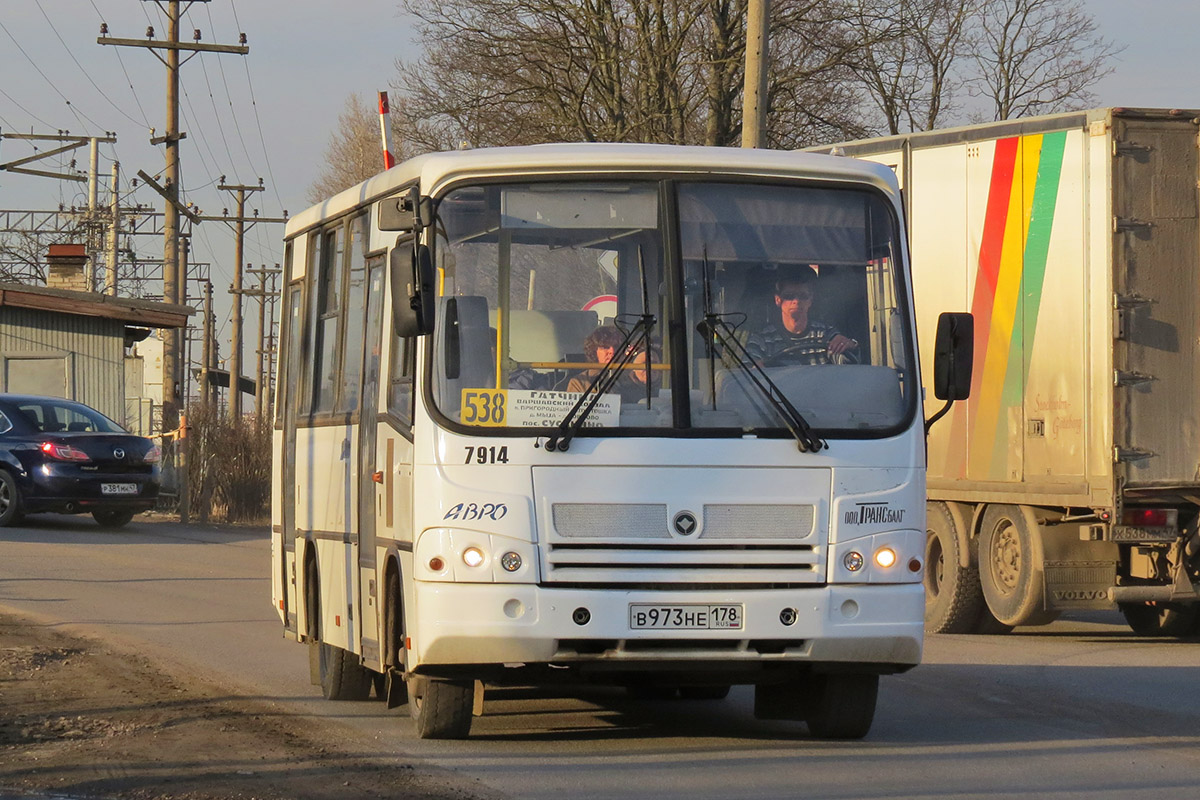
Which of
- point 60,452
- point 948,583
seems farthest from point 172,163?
point 948,583

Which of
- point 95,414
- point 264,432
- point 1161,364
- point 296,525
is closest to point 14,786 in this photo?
point 296,525

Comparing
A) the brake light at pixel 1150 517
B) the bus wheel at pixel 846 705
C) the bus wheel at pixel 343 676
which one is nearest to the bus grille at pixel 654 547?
the bus wheel at pixel 846 705

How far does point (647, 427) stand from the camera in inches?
325

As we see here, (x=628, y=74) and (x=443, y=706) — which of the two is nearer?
(x=443, y=706)

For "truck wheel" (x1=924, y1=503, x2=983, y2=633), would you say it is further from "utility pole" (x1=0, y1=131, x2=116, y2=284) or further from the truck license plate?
"utility pole" (x1=0, y1=131, x2=116, y2=284)

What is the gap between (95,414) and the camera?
25672 millimetres

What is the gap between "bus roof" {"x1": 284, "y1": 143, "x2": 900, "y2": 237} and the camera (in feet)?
27.9

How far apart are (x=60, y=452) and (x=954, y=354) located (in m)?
17.3

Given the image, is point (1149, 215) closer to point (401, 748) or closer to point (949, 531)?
point (949, 531)

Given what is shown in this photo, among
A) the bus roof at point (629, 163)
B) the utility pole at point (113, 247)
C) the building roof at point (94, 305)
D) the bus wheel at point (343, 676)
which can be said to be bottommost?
the bus wheel at point (343, 676)

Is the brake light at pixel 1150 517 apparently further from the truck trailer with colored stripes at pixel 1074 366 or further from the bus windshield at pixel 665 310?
the bus windshield at pixel 665 310

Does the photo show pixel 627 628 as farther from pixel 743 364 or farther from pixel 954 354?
pixel 954 354

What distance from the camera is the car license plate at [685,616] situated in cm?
805

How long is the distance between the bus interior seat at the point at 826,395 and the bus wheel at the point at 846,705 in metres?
1.26
